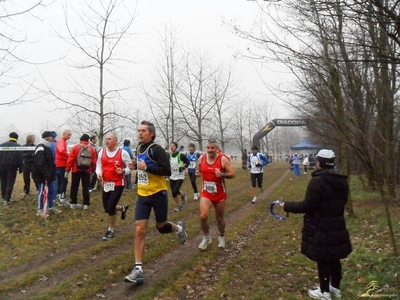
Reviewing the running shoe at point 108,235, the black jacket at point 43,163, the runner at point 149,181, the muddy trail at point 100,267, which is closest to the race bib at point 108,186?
the running shoe at point 108,235

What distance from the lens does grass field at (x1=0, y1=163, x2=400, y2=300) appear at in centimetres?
500

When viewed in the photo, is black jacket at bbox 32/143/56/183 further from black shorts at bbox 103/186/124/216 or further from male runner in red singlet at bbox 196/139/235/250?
male runner in red singlet at bbox 196/139/235/250

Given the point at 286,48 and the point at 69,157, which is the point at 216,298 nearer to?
the point at 286,48

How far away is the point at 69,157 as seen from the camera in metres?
10.1

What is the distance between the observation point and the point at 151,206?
5.68 meters

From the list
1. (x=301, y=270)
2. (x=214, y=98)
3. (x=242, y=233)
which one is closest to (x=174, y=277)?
(x=301, y=270)

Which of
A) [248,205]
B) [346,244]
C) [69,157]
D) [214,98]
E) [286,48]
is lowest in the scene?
[248,205]

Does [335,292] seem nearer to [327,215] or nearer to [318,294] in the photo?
[318,294]

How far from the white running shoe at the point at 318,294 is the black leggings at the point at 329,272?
6cm

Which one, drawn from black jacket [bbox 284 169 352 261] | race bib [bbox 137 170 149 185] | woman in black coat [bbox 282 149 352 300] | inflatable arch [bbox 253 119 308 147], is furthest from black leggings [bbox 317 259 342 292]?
inflatable arch [bbox 253 119 308 147]

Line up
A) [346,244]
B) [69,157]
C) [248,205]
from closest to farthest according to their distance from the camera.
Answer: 1. [346,244]
2. [69,157]
3. [248,205]

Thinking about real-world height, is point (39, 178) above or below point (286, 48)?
below

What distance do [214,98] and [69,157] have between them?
695 inches

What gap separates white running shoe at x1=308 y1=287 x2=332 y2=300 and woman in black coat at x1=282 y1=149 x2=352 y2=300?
0.29 meters
